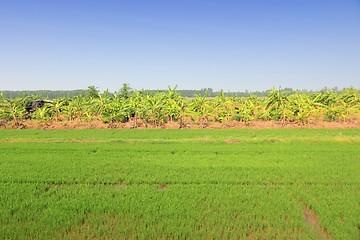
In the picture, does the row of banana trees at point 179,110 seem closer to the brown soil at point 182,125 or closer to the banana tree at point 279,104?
the banana tree at point 279,104

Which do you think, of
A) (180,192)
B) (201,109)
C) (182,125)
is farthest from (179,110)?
(180,192)

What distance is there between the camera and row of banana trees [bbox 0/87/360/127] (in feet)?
67.0

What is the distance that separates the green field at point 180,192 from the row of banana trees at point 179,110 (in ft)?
28.4

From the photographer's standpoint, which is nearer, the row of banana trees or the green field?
the green field

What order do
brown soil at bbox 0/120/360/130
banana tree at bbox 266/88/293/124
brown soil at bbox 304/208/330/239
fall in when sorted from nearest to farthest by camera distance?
brown soil at bbox 304/208/330/239 → brown soil at bbox 0/120/360/130 → banana tree at bbox 266/88/293/124

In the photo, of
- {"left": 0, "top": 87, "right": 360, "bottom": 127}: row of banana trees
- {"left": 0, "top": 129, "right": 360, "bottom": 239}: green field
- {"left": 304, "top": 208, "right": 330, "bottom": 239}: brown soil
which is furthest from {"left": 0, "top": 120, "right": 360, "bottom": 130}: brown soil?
{"left": 304, "top": 208, "right": 330, "bottom": 239}: brown soil

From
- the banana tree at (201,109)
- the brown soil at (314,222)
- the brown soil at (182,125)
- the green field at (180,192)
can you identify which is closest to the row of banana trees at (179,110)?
the banana tree at (201,109)

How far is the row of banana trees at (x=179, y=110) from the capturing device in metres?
20.4

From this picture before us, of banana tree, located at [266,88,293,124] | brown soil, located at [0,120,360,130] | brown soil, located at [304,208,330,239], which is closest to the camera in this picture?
brown soil, located at [304,208,330,239]

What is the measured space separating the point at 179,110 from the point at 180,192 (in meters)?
13.9

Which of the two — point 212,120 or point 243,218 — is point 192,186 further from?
point 212,120

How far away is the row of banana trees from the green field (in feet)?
28.4

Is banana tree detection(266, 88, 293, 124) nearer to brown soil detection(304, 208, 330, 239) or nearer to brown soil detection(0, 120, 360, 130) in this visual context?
brown soil detection(0, 120, 360, 130)

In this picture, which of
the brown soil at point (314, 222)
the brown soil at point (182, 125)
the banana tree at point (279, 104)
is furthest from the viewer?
the banana tree at point (279, 104)
